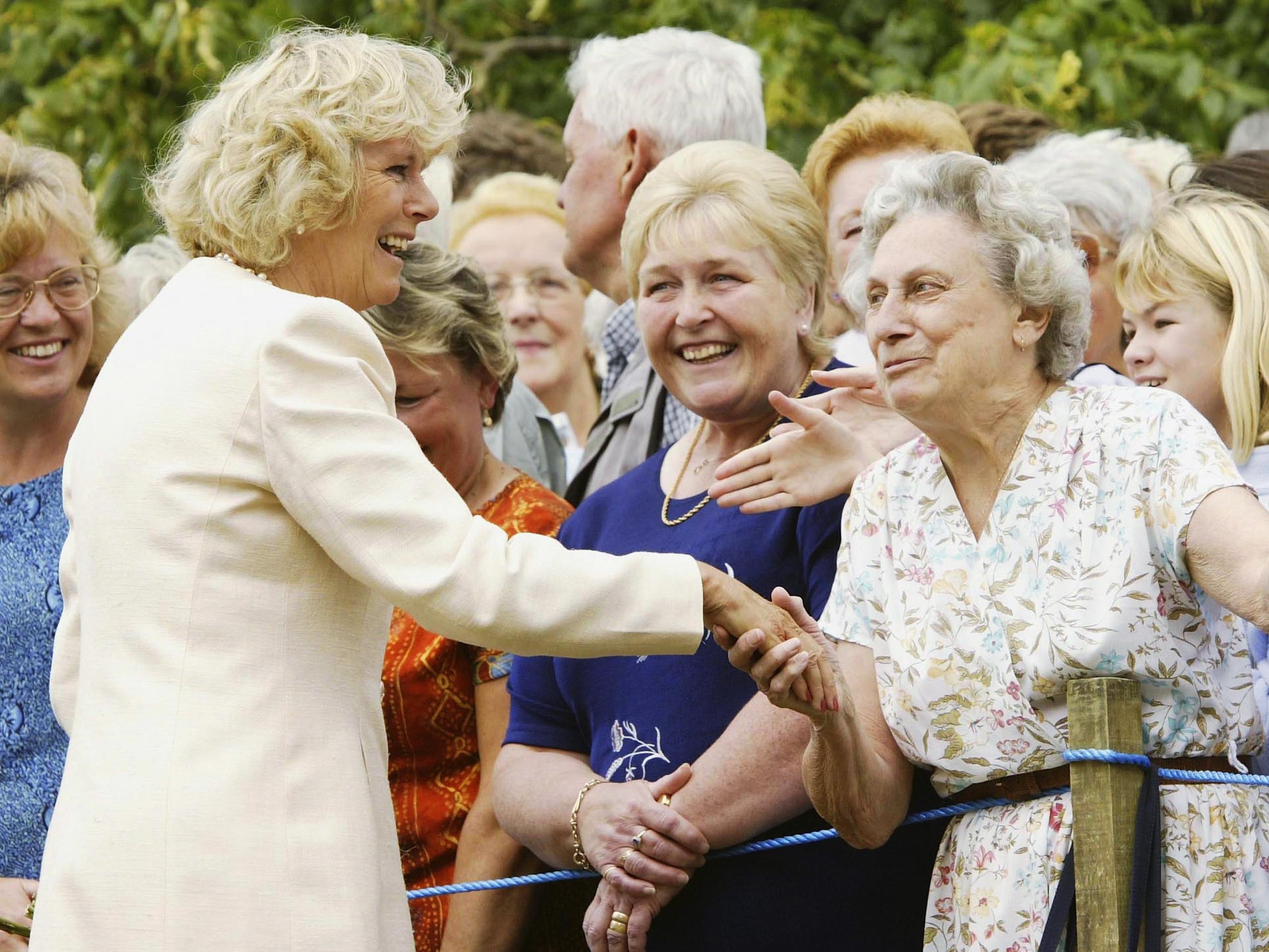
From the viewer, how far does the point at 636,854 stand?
3.69m

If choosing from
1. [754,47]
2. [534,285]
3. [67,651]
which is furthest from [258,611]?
[754,47]

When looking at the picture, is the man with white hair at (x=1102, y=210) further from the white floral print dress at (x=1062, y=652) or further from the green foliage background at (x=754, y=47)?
the green foliage background at (x=754, y=47)

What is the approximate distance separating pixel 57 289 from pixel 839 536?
2287 mm

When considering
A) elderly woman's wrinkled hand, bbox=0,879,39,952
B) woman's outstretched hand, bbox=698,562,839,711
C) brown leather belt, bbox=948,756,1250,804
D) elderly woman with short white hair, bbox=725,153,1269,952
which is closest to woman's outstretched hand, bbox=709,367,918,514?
elderly woman with short white hair, bbox=725,153,1269,952

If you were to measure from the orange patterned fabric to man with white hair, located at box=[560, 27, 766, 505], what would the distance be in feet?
3.69

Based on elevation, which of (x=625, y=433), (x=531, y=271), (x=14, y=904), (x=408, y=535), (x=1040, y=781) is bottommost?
(x=14, y=904)

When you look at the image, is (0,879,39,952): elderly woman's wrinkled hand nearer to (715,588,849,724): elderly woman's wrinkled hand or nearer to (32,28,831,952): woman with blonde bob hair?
(32,28,831,952): woman with blonde bob hair

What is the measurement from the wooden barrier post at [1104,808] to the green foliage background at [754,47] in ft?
14.9

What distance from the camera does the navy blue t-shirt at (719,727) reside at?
364cm

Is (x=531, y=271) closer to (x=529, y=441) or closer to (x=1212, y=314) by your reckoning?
(x=529, y=441)

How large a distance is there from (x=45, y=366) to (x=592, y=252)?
5.24 ft

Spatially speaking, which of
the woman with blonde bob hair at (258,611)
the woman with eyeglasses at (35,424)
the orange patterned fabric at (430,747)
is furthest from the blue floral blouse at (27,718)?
the woman with blonde bob hair at (258,611)

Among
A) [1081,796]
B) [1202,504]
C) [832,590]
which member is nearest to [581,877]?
[832,590]

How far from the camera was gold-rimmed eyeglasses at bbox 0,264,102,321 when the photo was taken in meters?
4.85
